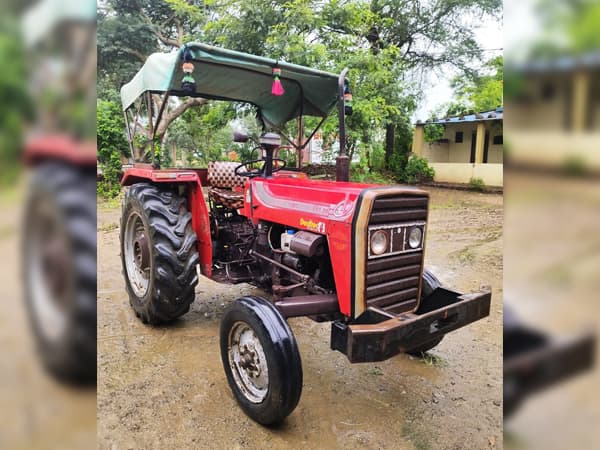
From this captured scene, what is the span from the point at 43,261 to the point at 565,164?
57cm

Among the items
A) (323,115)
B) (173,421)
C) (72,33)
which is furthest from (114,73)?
(72,33)

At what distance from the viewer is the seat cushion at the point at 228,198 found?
12.8 feet

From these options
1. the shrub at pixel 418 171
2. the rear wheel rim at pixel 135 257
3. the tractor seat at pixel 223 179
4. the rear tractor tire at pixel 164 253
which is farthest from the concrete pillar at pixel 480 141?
the rear wheel rim at pixel 135 257

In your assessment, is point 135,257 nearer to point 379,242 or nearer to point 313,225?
point 313,225

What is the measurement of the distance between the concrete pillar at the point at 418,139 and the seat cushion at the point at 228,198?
42.5 feet

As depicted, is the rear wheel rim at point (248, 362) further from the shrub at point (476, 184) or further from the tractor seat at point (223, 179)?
the shrub at point (476, 184)

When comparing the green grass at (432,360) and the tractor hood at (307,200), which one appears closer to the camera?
the tractor hood at (307,200)

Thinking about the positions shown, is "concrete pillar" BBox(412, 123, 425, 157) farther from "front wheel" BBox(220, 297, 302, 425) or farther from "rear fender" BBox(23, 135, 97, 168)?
"rear fender" BBox(23, 135, 97, 168)

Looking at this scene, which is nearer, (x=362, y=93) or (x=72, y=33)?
(x=72, y=33)

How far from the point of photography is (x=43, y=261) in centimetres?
Result: 47

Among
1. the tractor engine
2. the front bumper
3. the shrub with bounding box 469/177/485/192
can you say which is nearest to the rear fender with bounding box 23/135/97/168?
the front bumper

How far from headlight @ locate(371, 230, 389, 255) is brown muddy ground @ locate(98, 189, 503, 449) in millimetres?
639

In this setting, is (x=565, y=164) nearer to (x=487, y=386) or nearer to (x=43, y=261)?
(x=43, y=261)

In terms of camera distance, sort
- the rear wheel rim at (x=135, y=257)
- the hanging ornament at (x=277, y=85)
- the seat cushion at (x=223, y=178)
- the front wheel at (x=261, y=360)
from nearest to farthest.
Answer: the front wheel at (x=261, y=360), the hanging ornament at (x=277, y=85), the rear wheel rim at (x=135, y=257), the seat cushion at (x=223, y=178)
